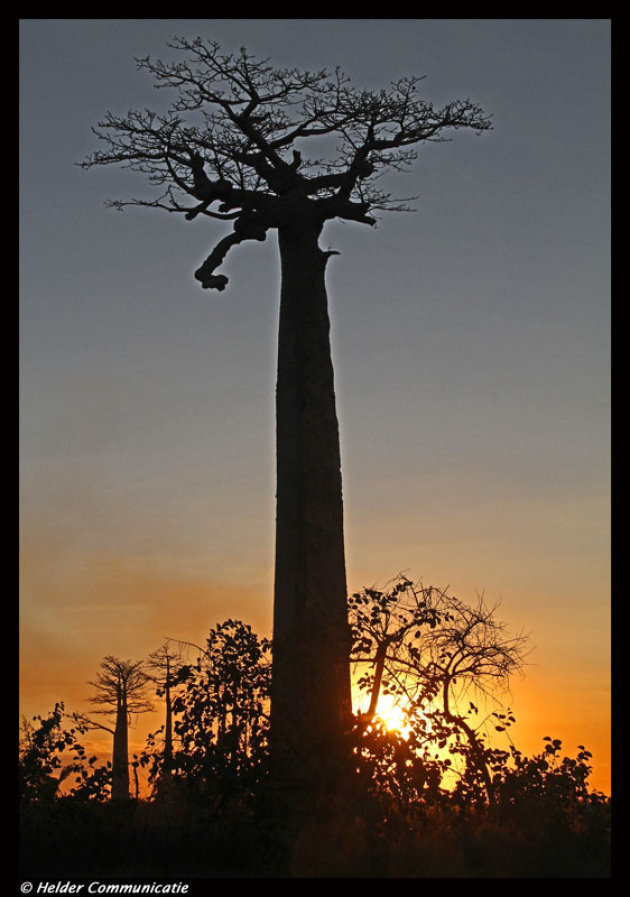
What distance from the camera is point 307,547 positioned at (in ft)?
42.2

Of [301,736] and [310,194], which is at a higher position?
[310,194]

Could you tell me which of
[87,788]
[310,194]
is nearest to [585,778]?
[87,788]

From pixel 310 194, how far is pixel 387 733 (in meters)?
6.84

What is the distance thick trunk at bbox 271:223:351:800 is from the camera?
478 inches

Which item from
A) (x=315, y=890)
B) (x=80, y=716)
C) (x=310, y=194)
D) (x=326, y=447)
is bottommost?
(x=315, y=890)

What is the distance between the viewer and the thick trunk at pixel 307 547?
1214cm

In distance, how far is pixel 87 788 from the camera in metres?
12.0

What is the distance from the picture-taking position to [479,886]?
974 cm

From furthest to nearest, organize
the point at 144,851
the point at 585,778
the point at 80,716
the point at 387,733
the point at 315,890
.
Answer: the point at 80,716 → the point at 585,778 → the point at 387,733 → the point at 144,851 → the point at 315,890

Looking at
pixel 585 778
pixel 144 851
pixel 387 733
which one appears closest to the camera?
pixel 144 851

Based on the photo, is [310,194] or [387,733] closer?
[387,733]

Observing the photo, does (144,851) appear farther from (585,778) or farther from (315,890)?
(585,778)

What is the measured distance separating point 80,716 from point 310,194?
7054 millimetres

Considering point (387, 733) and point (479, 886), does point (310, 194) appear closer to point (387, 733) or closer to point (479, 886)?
point (387, 733)
